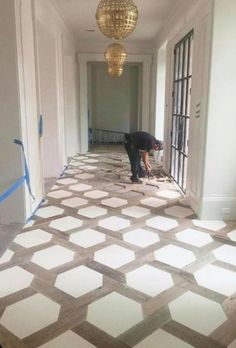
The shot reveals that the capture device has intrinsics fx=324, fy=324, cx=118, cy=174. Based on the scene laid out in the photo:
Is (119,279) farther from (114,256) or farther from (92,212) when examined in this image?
(92,212)

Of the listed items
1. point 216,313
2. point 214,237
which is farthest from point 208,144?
point 216,313

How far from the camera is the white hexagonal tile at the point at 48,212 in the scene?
152 inches

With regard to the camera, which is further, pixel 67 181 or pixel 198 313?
pixel 67 181

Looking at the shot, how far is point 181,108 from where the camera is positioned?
502cm

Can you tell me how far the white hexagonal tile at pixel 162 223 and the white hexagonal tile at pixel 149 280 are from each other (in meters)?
0.89

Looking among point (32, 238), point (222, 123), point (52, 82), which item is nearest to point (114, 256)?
point (32, 238)

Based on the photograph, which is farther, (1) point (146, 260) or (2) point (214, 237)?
(2) point (214, 237)

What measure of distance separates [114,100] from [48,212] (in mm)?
8150

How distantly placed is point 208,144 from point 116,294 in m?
1.99

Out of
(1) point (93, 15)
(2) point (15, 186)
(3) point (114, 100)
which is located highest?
(1) point (93, 15)

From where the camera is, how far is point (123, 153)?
29.0ft

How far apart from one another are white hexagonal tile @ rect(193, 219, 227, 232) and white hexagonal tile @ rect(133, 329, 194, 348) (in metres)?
1.73

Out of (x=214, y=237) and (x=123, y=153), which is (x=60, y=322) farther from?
(x=123, y=153)

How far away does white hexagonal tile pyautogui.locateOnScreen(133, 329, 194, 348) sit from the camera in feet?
6.03
